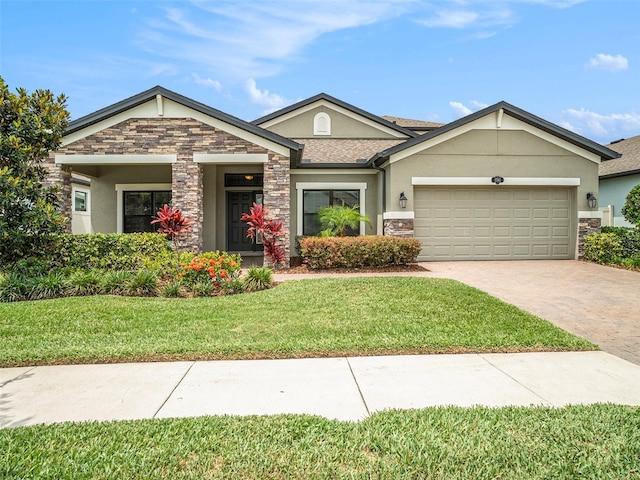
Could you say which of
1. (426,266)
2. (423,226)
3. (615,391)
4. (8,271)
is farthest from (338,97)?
(615,391)

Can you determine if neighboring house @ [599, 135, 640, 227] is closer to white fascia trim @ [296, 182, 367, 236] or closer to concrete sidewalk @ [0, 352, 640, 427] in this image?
white fascia trim @ [296, 182, 367, 236]

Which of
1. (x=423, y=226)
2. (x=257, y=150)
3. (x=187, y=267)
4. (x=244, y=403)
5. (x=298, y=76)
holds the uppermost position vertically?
(x=298, y=76)

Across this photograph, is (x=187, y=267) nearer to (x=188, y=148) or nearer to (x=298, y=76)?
(x=188, y=148)

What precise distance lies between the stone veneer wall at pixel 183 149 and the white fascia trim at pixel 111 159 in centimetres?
13

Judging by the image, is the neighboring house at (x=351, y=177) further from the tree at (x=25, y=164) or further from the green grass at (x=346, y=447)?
the green grass at (x=346, y=447)

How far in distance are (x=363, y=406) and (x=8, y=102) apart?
9.07 meters

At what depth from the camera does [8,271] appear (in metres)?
8.84

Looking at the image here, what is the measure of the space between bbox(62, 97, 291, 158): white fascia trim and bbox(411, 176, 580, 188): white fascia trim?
467cm

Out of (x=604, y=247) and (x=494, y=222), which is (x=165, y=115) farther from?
(x=604, y=247)

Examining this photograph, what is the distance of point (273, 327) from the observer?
571 centimetres

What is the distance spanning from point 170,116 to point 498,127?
34.1 feet

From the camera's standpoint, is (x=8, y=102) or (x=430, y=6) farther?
(x=430, y=6)

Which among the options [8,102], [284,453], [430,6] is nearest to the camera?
[284,453]

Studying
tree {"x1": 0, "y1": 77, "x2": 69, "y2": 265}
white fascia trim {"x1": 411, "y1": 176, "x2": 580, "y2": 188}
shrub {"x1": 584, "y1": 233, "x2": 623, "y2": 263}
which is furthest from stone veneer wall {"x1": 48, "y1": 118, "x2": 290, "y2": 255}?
shrub {"x1": 584, "y1": 233, "x2": 623, "y2": 263}
